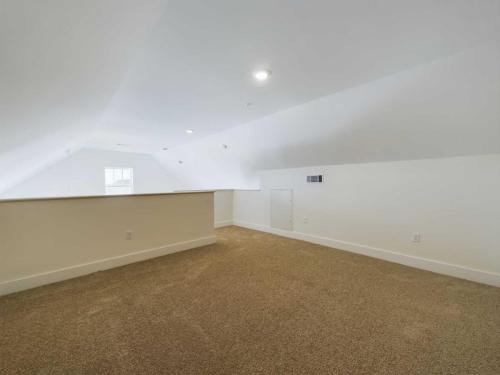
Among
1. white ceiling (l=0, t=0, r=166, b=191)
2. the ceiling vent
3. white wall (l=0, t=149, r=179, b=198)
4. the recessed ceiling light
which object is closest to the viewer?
white ceiling (l=0, t=0, r=166, b=191)

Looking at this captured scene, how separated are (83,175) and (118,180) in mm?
1017

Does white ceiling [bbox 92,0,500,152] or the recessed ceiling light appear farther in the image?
Answer: the recessed ceiling light

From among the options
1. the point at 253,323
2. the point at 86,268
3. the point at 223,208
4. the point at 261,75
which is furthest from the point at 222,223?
the point at 261,75

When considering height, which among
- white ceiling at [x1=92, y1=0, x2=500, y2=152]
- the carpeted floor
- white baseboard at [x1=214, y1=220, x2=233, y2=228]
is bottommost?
the carpeted floor

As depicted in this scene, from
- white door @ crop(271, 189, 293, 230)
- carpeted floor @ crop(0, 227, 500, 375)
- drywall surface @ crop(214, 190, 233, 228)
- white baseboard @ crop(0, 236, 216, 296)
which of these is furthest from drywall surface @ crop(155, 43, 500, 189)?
white baseboard @ crop(0, 236, 216, 296)

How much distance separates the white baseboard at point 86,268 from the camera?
221 cm

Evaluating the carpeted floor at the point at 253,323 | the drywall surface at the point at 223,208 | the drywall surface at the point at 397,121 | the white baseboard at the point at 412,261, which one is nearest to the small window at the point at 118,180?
the drywall surface at the point at 223,208

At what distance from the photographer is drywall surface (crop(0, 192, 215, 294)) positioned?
2.23 meters

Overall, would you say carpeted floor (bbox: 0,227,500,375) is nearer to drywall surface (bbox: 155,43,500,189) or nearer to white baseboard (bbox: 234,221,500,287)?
white baseboard (bbox: 234,221,500,287)

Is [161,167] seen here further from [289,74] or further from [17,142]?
[289,74]

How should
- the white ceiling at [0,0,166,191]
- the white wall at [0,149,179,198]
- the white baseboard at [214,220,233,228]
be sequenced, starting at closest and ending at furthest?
the white ceiling at [0,0,166,191] < the white baseboard at [214,220,233,228] < the white wall at [0,149,179,198]

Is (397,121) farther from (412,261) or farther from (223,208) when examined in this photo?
(223,208)

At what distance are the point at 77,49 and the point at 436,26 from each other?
8.17ft

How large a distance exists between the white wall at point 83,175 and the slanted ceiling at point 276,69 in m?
3.95
